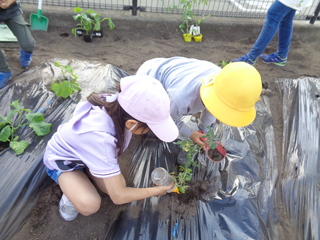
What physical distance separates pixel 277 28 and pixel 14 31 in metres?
2.41

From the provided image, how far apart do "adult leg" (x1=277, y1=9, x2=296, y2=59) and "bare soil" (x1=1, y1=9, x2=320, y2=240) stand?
0.18 m

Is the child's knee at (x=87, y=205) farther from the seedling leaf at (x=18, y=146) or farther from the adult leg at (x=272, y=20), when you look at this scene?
the adult leg at (x=272, y=20)

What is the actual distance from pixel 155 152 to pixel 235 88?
28.8 inches

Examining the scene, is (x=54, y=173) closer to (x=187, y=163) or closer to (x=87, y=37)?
(x=187, y=163)

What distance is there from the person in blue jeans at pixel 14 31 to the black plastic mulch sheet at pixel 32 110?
0.11 m

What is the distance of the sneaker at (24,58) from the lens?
2.15 metres

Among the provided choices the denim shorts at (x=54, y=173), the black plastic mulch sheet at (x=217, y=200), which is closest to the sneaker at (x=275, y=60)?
the black plastic mulch sheet at (x=217, y=200)

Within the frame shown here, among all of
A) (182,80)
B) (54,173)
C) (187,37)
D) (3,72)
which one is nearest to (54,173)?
(54,173)

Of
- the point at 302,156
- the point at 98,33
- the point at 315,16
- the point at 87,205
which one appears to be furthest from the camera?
the point at 315,16

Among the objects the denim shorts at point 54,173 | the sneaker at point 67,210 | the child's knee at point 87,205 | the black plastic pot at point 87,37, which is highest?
the black plastic pot at point 87,37

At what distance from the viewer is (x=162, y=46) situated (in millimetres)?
3014

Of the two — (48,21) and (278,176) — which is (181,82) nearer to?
(278,176)

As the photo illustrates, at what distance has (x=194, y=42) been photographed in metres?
3.19

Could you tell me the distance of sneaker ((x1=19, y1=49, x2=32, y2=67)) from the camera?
2.15 m
